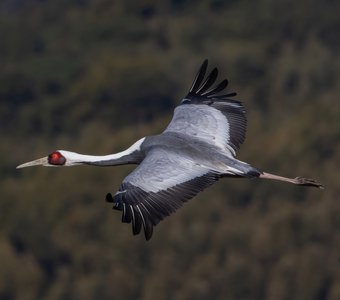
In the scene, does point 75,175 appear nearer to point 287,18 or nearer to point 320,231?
point 320,231

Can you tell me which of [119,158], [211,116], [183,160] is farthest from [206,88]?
[183,160]

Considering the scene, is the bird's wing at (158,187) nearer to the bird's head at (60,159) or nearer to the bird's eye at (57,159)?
the bird's head at (60,159)

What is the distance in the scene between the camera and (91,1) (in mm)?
81062

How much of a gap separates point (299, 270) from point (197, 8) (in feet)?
112

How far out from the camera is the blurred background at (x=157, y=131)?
47.8 metres

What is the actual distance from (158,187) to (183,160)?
600mm

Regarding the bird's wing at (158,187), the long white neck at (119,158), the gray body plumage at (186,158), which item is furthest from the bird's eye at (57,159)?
the bird's wing at (158,187)

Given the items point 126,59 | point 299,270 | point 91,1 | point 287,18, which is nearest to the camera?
point 299,270

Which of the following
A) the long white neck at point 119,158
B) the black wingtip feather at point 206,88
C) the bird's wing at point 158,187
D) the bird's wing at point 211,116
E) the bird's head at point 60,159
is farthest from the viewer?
the black wingtip feather at point 206,88

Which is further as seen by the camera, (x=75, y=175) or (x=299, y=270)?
(x=75, y=175)

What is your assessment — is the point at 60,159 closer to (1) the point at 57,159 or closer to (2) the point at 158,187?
(1) the point at 57,159

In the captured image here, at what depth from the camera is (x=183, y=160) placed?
16.6 meters

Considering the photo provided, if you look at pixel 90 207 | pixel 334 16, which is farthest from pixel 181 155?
pixel 334 16

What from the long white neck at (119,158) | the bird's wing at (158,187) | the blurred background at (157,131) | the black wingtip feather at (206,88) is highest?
the blurred background at (157,131)
